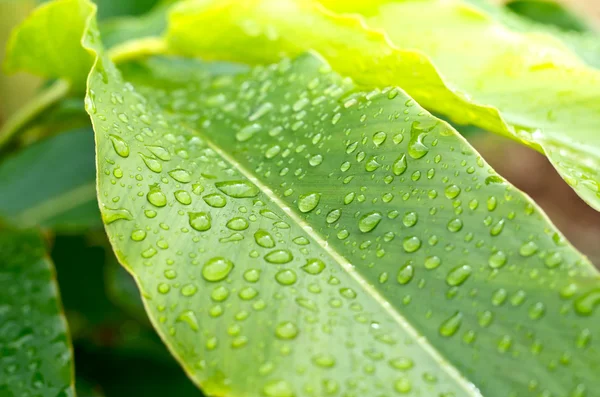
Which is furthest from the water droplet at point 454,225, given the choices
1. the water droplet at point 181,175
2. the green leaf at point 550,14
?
the green leaf at point 550,14

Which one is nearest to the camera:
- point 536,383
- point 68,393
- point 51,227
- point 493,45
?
point 536,383

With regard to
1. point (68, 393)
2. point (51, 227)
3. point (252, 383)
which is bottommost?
point (51, 227)

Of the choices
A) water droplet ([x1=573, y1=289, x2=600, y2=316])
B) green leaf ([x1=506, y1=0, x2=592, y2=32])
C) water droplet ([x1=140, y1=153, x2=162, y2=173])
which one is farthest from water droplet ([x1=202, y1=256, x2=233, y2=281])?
green leaf ([x1=506, y1=0, x2=592, y2=32])

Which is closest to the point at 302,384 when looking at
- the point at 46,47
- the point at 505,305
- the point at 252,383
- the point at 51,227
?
the point at 252,383

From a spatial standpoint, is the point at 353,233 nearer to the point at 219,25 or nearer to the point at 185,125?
the point at 185,125

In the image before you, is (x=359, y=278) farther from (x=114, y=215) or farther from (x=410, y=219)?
(x=114, y=215)

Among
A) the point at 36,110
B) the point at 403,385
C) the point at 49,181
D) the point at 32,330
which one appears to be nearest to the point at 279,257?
the point at 403,385

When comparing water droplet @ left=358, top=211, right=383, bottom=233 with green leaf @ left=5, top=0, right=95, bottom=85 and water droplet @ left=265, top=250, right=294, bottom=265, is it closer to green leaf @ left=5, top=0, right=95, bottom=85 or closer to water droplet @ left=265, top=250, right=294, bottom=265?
water droplet @ left=265, top=250, right=294, bottom=265
